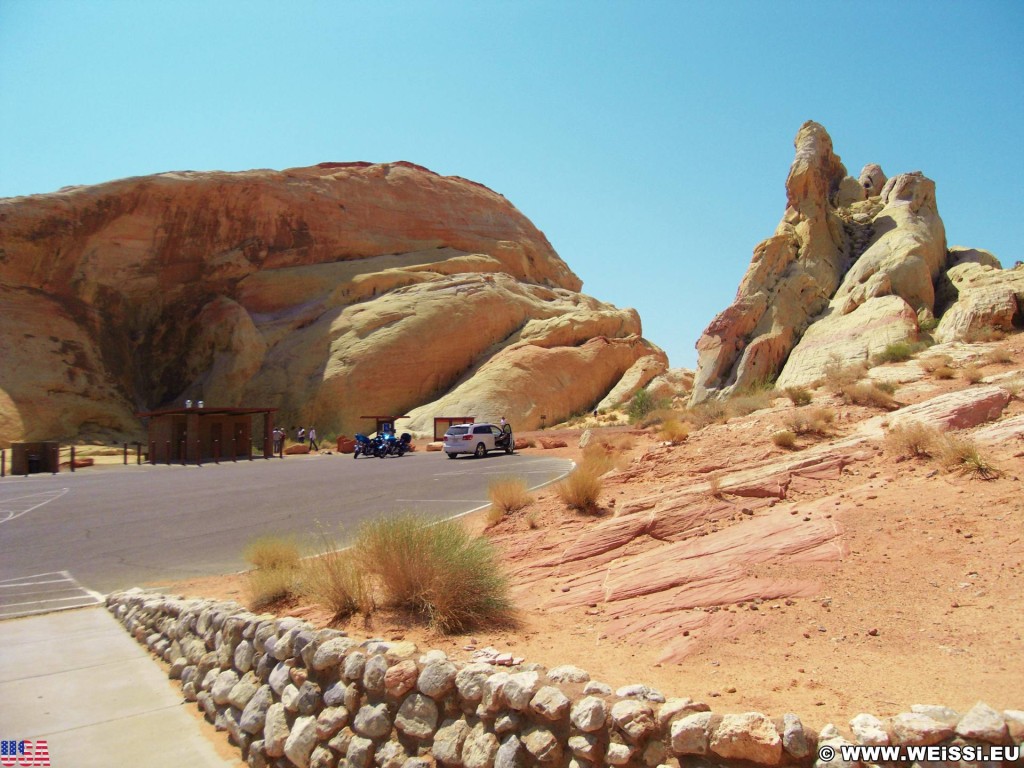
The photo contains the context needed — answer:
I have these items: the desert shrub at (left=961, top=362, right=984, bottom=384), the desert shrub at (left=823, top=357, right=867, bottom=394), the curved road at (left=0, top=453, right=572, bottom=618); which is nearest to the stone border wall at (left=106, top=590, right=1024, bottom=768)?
the curved road at (left=0, top=453, right=572, bottom=618)

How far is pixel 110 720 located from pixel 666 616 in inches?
185


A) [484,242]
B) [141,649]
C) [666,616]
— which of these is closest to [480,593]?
[666,616]

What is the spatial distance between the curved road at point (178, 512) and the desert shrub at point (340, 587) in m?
2.77

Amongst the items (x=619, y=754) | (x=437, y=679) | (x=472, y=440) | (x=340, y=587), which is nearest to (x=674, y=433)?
(x=340, y=587)

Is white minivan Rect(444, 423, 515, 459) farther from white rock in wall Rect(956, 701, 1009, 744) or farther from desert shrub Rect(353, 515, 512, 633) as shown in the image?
white rock in wall Rect(956, 701, 1009, 744)

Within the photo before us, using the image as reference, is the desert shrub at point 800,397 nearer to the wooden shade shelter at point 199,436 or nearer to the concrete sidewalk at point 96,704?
the concrete sidewalk at point 96,704

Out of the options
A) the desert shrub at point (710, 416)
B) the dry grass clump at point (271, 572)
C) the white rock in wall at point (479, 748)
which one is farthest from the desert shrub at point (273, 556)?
the desert shrub at point (710, 416)

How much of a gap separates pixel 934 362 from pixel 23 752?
1922 centimetres

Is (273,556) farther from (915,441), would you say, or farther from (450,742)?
(915,441)

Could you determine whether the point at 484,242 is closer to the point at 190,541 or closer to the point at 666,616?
the point at 190,541

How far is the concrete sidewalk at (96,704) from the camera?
18.5 ft

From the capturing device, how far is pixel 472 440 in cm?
3356

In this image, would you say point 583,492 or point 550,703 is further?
point 583,492

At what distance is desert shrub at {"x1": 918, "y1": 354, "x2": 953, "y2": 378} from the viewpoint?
17641mm
